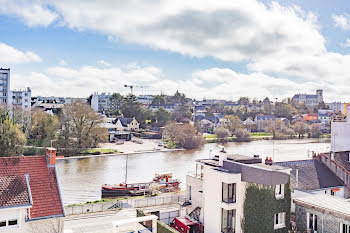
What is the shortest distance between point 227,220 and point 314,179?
6561 millimetres

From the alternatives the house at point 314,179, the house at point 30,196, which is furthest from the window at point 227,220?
the house at point 30,196

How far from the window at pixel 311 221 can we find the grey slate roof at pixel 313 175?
11.3 ft

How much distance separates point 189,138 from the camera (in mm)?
52844

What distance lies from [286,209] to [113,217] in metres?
8.15

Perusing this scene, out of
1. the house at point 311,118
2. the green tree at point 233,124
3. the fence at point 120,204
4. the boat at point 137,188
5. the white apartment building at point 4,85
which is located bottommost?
the boat at point 137,188

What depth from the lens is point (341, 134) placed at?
21812 mm

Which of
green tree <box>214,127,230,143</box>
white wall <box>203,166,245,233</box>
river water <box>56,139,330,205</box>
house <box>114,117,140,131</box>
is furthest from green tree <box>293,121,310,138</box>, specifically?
white wall <box>203,166,245,233</box>

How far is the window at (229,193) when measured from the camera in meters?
12.6

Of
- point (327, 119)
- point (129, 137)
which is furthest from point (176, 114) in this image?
point (327, 119)

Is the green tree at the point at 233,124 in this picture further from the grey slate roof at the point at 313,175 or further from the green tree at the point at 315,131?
the grey slate roof at the point at 313,175

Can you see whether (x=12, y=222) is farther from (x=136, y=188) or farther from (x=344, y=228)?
(x=136, y=188)

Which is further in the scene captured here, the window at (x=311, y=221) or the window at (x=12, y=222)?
the window at (x=311, y=221)

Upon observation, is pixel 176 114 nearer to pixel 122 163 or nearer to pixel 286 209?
pixel 122 163

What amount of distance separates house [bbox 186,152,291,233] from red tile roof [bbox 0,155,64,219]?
5.77 metres
